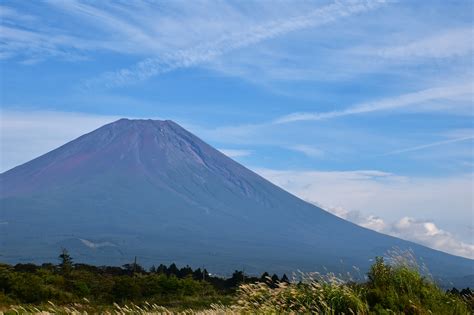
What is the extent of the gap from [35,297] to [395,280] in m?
18.7

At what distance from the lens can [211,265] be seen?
17788 centimetres

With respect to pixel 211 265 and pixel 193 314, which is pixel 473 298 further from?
pixel 211 265

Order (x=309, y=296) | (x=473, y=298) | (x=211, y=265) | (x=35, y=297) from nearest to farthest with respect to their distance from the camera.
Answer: (x=309, y=296)
(x=473, y=298)
(x=35, y=297)
(x=211, y=265)

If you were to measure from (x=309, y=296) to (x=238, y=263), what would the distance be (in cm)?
17427

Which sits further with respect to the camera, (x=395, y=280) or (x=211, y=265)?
(x=211, y=265)

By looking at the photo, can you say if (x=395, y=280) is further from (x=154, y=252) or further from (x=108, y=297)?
(x=154, y=252)

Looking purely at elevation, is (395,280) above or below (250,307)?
above

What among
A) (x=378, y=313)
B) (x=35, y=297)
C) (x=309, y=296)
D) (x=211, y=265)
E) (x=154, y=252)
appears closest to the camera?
(x=378, y=313)

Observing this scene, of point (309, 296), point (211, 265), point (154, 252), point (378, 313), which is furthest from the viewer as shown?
point (154, 252)

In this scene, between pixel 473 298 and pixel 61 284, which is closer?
pixel 473 298

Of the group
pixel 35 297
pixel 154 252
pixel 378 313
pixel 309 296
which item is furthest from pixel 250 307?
pixel 154 252

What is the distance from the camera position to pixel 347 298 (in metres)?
13.9

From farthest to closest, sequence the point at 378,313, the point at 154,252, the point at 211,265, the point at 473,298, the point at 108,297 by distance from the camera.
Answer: the point at 154,252
the point at 211,265
the point at 108,297
the point at 473,298
the point at 378,313

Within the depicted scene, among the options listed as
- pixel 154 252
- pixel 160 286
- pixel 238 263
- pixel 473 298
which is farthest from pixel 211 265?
pixel 473 298
